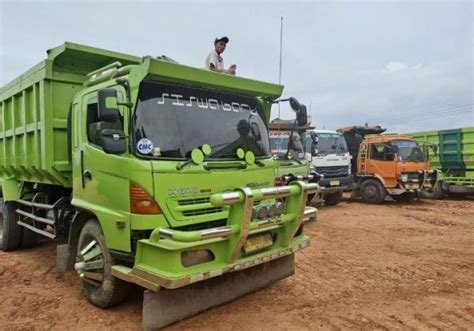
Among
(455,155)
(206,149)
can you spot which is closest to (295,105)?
(206,149)

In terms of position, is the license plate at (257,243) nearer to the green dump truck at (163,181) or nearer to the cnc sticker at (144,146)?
the green dump truck at (163,181)

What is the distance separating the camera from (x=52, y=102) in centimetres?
514

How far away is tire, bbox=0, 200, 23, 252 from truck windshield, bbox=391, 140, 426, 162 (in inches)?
458

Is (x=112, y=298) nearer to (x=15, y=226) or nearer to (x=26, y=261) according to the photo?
(x=26, y=261)

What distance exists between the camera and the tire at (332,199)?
13.3m

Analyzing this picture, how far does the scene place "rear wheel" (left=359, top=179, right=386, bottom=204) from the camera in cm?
1423

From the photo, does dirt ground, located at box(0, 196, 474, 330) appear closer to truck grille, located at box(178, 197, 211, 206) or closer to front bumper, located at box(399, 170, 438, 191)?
truck grille, located at box(178, 197, 211, 206)

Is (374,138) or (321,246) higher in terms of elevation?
(374,138)

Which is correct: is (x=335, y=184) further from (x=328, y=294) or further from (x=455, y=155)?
(x=328, y=294)

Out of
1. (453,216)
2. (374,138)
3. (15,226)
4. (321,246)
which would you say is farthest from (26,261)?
(374,138)

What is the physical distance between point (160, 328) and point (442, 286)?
140 inches

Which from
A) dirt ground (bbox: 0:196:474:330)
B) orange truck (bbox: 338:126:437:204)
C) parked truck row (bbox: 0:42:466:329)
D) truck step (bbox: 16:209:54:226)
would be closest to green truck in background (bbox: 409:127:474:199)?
orange truck (bbox: 338:126:437:204)

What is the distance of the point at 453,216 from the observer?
446 inches

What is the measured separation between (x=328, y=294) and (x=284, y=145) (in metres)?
6.96
